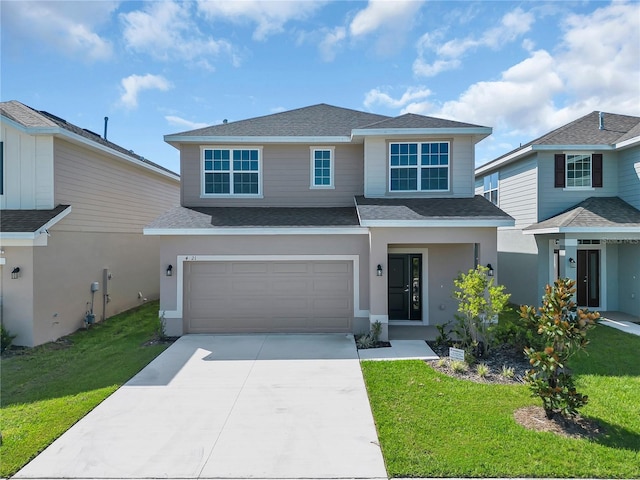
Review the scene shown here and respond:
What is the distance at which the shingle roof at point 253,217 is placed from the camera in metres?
9.72

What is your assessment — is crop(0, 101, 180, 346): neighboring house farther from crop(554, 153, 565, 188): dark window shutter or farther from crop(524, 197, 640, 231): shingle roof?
crop(554, 153, 565, 188): dark window shutter

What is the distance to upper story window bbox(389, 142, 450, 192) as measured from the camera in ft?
35.5

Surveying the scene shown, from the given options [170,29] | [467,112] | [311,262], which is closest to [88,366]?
[311,262]

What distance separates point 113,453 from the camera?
4535 millimetres

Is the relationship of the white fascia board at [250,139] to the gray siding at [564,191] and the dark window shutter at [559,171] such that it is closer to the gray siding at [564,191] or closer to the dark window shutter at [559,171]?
the gray siding at [564,191]

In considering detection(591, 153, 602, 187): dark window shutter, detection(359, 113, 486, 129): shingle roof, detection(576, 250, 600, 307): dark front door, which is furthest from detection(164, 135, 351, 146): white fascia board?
detection(576, 250, 600, 307): dark front door

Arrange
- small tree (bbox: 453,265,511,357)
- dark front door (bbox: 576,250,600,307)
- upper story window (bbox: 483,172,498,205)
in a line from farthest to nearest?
upper story window (bbox: 483,172,498,205), dark front door (bbox: 576,250,600,307), small tree (bbox: 453,265,511,357)

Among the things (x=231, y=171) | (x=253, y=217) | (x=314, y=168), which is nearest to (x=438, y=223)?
(x=314, y=168)

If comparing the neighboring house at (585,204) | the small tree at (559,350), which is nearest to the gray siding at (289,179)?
the neighboring house at (585,204)

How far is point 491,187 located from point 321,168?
925 centimetres

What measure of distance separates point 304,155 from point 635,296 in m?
12.1

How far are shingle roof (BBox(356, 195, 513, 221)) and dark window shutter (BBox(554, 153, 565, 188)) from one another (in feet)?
13.1

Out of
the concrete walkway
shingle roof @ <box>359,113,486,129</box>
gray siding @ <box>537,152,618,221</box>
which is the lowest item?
the concrete walkway

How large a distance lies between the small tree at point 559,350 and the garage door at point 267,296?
17.4 ft
